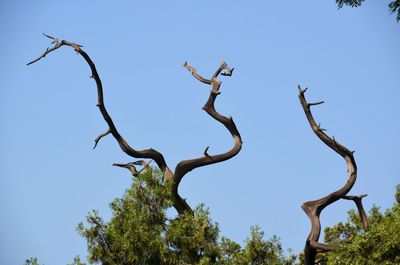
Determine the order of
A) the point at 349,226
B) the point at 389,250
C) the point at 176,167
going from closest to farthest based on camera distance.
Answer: the point at 389,250 → the point at 176,167 → the point at 349,226

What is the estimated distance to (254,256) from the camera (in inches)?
924

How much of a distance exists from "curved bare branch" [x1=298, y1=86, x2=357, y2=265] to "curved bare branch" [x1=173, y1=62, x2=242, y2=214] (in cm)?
236

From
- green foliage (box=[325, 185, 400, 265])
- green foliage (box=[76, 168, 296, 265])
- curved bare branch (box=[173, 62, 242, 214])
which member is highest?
curved bare branch (box=[173, 62, 242, 214])

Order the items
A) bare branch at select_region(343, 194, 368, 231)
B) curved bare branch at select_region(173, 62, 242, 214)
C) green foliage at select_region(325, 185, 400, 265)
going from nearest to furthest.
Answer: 1. green foliage at select_region(325, 185, 400, 265)
2. curved bare branch at select_region(173, 62, 242, 214)
3. bare branch at select_region(343, 194, 368, 231)

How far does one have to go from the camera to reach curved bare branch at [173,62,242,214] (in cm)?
2351

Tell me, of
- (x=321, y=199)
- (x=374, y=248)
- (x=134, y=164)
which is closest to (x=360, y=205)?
(x=321, y=199)

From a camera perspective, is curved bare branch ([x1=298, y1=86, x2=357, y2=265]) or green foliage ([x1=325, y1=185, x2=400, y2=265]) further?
curved bare branch ([x1=298, y1=86, x2=357, y2=265])

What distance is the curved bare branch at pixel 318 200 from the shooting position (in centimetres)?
2369

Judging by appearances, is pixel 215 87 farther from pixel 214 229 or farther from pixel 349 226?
pixel 349 226

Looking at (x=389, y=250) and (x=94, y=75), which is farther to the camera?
(x=94, y=75)

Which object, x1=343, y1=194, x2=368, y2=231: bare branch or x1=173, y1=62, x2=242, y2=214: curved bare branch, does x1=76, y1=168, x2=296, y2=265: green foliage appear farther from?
x1=343, y1=194, x2=368, y2=231: bare branch

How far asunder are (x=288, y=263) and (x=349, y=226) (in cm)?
661

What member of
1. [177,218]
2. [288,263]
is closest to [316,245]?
[288,263]

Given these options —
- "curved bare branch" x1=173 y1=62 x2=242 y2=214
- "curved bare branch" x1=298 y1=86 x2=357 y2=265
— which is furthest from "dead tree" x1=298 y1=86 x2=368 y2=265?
"curved bare branch" x1=173 y1=62 x2=242 y2=214
